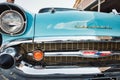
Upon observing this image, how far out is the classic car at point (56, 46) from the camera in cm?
279

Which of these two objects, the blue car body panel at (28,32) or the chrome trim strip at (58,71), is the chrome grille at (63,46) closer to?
the blue car body panel at (28,32)

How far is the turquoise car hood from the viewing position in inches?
117

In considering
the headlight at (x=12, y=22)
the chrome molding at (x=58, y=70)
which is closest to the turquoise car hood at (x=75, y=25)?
the headlight at (x=12, y=22)

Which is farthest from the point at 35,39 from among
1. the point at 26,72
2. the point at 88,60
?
the point at 88,60

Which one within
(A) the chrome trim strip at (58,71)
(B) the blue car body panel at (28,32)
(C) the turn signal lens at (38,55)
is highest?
(B) the blue car body panel at (28,32)

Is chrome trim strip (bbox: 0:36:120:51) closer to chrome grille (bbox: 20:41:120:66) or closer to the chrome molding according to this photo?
chrome grille (bbox: 20:41:120:66)

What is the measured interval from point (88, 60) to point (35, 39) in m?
0.52

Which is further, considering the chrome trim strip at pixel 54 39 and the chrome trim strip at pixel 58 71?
the chrome trim strip at pixel 54 39

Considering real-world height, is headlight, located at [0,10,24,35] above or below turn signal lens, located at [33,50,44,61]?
above

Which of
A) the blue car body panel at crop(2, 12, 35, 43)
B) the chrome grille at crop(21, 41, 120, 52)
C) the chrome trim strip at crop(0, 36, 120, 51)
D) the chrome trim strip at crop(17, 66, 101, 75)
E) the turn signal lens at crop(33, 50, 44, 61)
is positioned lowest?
the chrome trim strip at crop(17, 66, 101, 75)

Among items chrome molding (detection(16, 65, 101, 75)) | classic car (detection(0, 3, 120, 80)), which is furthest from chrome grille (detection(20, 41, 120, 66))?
chrome molding (detection(16, 65, 101, 75))

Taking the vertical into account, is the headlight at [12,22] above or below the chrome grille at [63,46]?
above

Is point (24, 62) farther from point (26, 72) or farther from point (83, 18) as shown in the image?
point (83, 18)

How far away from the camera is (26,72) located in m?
2.76
